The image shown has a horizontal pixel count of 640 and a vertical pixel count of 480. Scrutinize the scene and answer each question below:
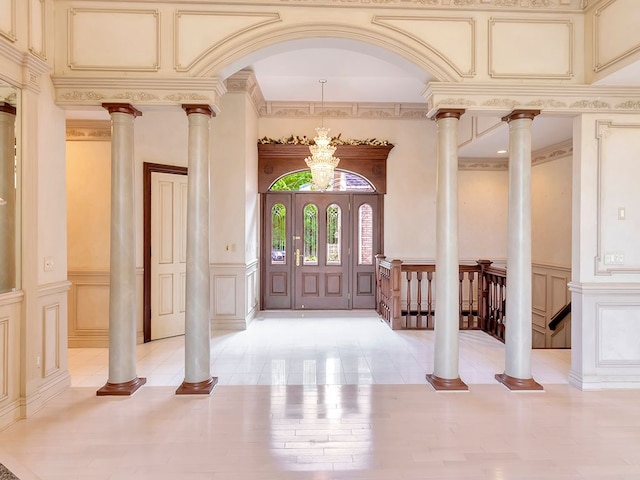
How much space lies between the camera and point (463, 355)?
5230mm

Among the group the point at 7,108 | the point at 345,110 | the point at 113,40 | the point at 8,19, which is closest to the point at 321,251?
the point at 345,110

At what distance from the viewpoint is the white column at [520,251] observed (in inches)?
162

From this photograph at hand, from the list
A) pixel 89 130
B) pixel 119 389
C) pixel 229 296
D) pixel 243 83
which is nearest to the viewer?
pixel 119 389

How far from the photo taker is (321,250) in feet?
27.7

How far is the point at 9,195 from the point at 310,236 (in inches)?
220

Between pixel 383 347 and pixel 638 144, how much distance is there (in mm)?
3673

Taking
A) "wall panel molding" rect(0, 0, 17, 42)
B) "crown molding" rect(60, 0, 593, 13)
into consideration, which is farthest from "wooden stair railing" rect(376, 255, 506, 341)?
"wall panel molding" rect(0, 0, 17, 42)

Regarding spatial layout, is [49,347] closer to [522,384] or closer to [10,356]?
[10,356]

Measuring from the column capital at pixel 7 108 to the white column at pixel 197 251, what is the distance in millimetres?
1400

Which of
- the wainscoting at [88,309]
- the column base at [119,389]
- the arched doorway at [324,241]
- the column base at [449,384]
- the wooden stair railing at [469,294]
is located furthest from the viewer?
the arched doorway at [324,241]

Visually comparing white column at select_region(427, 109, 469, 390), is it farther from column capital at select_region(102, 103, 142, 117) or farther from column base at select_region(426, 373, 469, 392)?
column capital at select_region(102, 103, 142, 117)

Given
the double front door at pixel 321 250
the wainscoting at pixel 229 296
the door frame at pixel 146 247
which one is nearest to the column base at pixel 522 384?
the wainscoting at pixel 229 296

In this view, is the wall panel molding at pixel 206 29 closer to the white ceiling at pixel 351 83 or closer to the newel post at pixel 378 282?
the white ceiling at pixel 351 83

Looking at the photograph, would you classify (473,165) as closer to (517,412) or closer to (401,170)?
(401,170)
